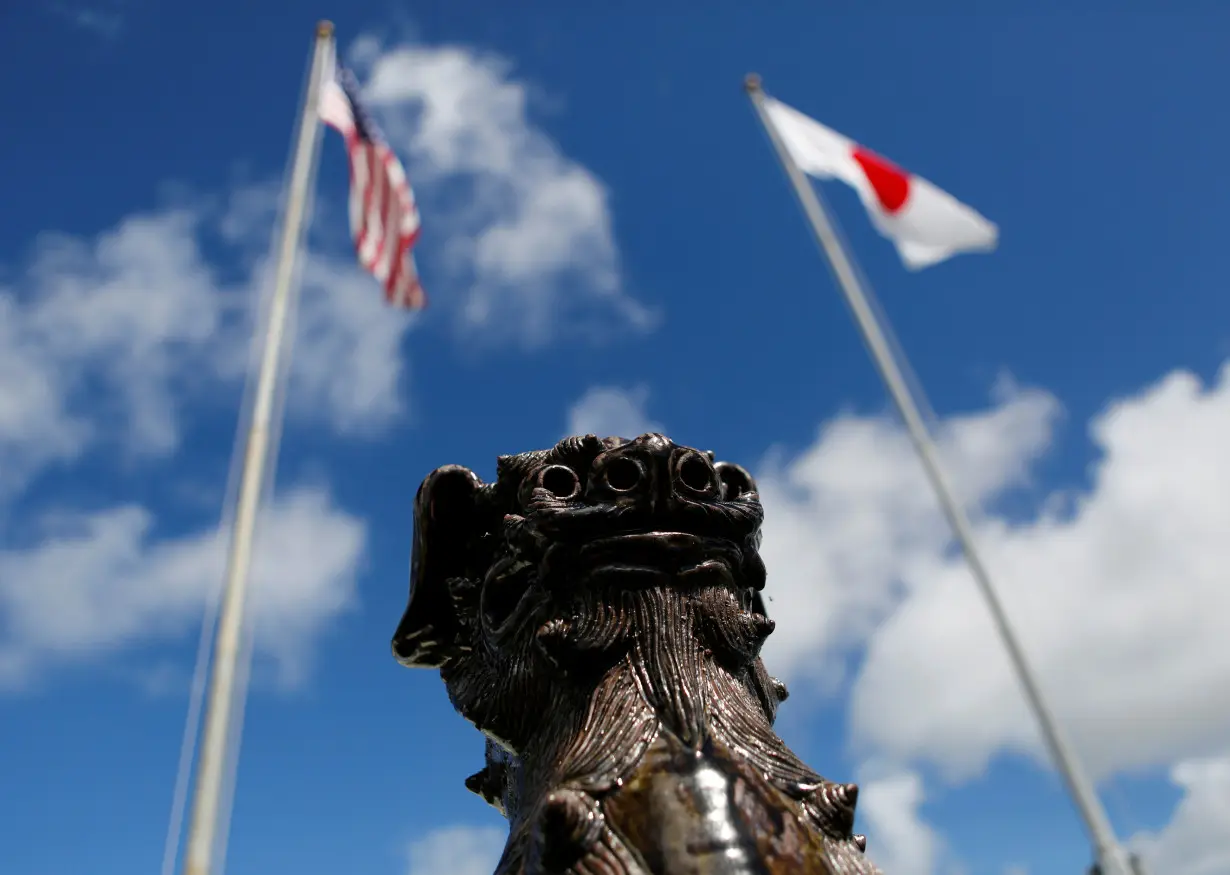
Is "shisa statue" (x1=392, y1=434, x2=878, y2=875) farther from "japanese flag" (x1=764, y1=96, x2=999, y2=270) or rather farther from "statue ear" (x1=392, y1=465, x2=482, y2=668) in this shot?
"japanese flag" (x1=764, y1=96, x2=999, y2=270)

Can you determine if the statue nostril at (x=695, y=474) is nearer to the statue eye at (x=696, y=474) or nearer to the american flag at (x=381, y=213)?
the statue eye at (x=696, y=474)

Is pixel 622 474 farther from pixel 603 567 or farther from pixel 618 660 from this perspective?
pixel 618 660

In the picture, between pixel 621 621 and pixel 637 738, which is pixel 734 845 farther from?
pixel 621 621

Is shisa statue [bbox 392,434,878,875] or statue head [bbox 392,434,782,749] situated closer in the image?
shisa statue [bbox 392,434,878,875]

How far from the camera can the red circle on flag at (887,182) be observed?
29.9 feet

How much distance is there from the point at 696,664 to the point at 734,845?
588mm

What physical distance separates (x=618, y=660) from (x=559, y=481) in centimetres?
56

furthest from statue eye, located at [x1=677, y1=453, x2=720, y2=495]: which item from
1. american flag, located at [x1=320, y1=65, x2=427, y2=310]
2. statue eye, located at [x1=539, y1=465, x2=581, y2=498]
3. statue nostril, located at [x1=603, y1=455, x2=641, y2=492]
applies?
american flag, located at [x1=320, y1=65, x2=427, y2=310]

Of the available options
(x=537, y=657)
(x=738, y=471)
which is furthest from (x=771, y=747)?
(x=738, y=471)

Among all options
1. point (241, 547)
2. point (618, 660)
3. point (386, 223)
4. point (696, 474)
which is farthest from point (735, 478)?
point (386, 223)

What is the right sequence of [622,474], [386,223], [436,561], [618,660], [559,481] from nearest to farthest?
[618,660], [622,474], [559,481], [436,561], [386,223]

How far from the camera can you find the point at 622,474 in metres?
2.69

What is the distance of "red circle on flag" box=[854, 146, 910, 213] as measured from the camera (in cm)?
910

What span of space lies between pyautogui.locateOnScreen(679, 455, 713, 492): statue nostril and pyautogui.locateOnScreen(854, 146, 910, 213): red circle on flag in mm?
7127
